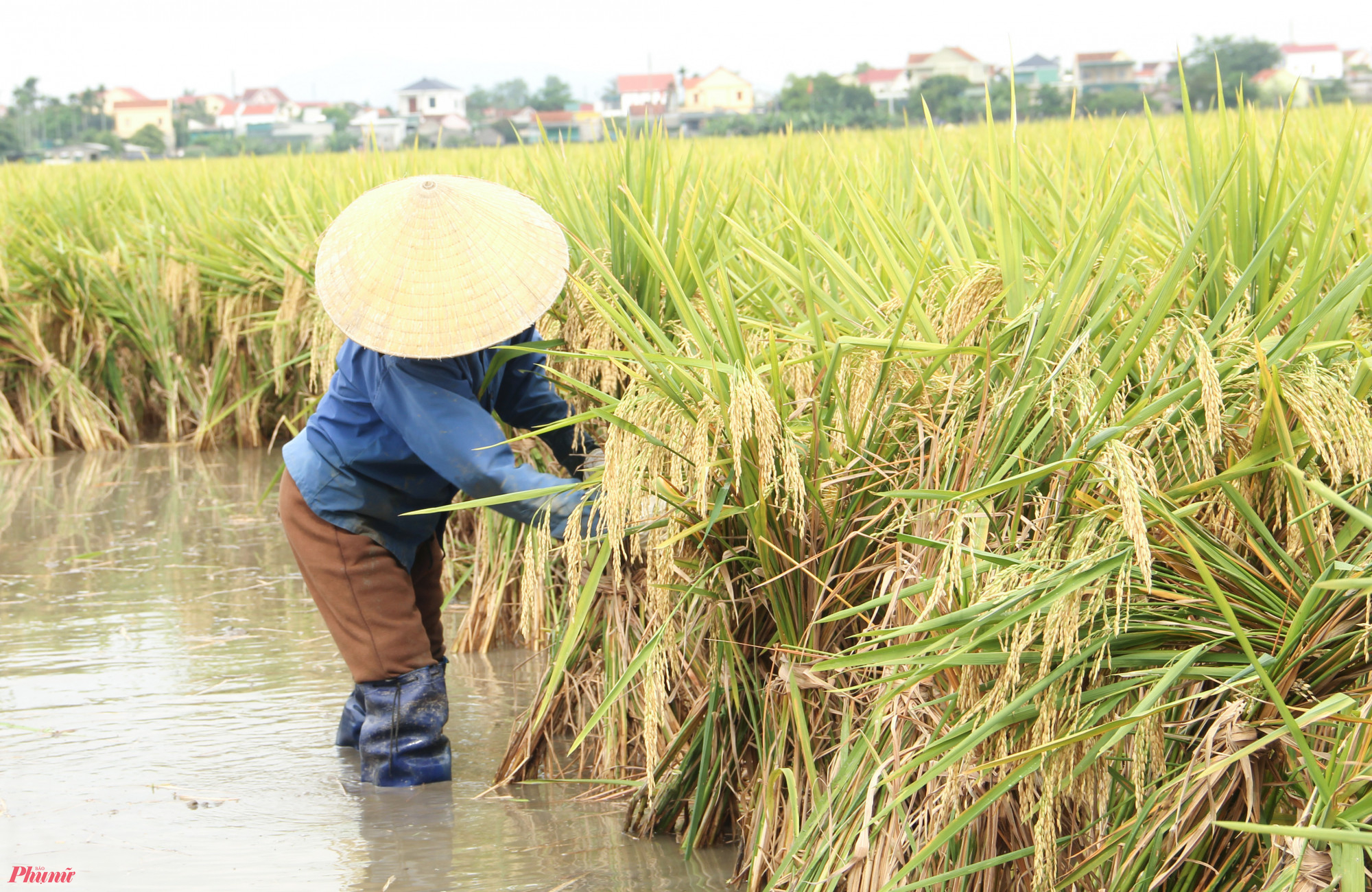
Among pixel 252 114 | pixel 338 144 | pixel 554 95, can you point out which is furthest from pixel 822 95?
pixel 252 114

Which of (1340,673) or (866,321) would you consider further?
(866,321)

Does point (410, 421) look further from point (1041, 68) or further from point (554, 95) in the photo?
point (1041, 68)

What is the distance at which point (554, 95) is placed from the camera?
77.7m

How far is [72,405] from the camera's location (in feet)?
20.2

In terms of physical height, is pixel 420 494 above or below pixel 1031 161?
below

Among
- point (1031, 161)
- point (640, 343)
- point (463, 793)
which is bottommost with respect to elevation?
point (463, 793)

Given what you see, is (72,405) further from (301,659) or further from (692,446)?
(692,446)

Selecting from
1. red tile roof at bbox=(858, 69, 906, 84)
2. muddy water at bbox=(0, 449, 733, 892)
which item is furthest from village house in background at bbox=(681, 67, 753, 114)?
muddy water at bbox=(0, 449, 733, 892)

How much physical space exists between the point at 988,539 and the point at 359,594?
4.59 ft

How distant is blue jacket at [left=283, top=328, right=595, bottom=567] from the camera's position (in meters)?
2.20

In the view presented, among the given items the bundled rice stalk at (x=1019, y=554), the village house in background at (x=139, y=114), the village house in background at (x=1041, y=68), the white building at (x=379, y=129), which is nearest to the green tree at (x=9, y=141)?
the white building at (x=379, y=129)

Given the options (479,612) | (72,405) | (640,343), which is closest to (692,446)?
(640,343)

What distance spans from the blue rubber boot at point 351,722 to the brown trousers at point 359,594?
0.65 ft

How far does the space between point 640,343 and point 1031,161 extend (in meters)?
1.90
